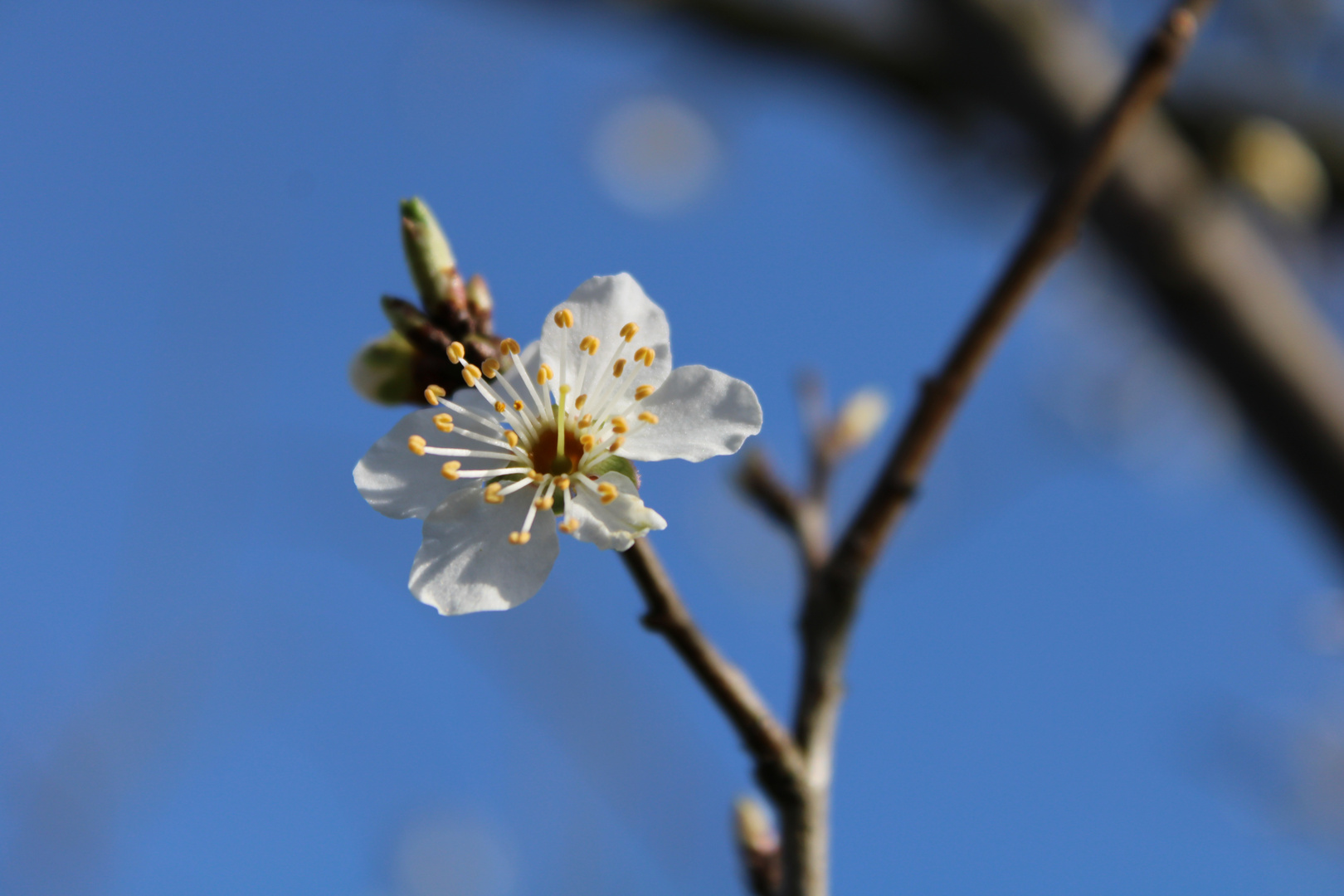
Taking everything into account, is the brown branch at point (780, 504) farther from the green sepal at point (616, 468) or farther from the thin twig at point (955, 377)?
the green sepal at point (616, 468)

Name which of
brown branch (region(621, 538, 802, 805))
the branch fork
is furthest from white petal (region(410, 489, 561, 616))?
the branch fork

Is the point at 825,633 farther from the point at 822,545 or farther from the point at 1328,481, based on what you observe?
the point at 1328,481

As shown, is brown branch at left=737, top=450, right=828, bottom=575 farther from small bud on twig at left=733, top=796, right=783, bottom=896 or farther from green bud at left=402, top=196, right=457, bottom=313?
green bud at left=402, top=196, right=457, bottom=313

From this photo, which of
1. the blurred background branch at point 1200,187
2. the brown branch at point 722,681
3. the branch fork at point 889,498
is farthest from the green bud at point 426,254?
the blurred background branch at point 1200,187

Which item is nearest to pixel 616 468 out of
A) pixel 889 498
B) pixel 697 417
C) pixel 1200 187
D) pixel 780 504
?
pixel 697 417

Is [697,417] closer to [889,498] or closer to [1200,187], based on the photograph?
[889,498]
